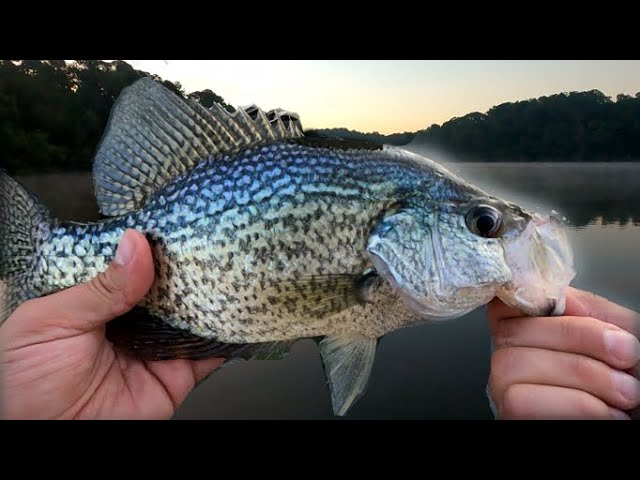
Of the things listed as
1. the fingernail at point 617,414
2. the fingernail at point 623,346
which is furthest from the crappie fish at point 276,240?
the fingernail at point 617,414

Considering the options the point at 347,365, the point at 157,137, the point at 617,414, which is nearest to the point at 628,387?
the point at 617,414

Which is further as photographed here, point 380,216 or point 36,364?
point 36,364

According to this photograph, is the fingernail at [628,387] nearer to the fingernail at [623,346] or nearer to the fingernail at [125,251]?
the fingernail at [623,346]

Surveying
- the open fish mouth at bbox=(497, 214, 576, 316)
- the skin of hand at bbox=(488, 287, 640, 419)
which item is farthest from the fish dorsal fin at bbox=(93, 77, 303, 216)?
the skin of hand at bbox=(488, 287, 640, 419)

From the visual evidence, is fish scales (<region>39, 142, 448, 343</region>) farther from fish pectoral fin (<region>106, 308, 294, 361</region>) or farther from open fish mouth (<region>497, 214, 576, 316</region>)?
open fish mouth (<region>497, 214, 576, 316</region>)

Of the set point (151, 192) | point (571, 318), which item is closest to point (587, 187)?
point (571, 318)

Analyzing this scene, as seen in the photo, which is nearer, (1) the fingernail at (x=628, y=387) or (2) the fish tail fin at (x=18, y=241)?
(1) the fingernail at (x=628, y=387)

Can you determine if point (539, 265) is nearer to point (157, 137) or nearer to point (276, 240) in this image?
point (276, 240)

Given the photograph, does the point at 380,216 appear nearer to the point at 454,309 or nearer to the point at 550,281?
the point at 454,309
